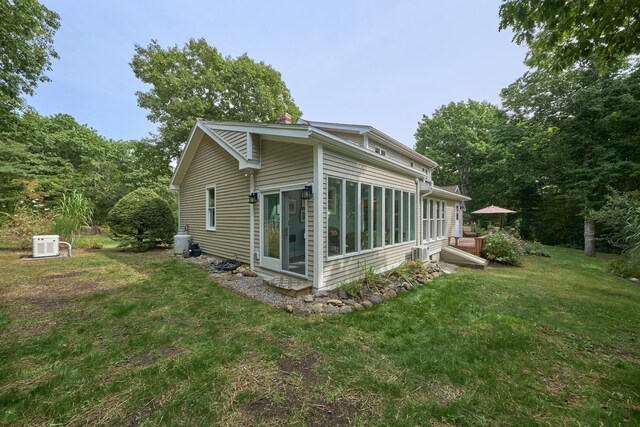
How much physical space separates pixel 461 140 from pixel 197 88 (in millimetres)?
22340

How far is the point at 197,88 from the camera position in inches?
703

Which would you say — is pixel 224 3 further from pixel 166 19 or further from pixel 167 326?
pixel 167 326

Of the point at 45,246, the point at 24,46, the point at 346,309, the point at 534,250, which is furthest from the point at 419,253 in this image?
the point at 24,46

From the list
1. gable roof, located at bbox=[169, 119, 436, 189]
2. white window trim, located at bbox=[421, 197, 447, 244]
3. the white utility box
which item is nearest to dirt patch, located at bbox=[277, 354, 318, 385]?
gable roof, located at bbox=[169, 119, 436, 189]

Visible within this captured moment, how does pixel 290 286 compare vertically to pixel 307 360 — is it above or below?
above

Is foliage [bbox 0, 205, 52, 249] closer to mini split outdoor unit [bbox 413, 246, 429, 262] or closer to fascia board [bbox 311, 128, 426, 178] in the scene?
fascia board [bbox 311, 128, 426, 178]

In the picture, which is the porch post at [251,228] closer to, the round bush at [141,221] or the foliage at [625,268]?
the round bush at [141,221]

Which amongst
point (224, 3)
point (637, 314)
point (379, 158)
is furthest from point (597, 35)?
point (224, 3)

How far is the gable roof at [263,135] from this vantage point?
5004 millimetres

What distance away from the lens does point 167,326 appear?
3887 millimetres

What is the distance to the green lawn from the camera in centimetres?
229

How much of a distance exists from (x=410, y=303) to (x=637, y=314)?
4356 mm

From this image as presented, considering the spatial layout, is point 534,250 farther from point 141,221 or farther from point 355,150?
point 141,221

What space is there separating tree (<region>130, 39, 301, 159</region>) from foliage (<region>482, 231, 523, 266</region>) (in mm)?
16576
